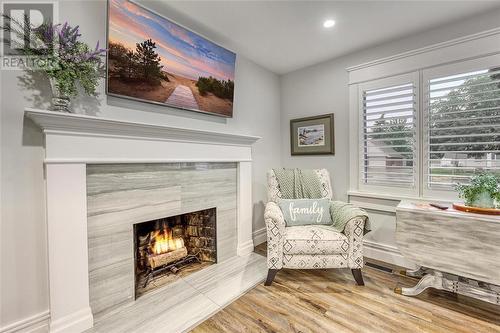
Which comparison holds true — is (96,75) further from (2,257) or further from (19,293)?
(19,293)

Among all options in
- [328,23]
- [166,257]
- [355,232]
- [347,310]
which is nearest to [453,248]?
[355,232]

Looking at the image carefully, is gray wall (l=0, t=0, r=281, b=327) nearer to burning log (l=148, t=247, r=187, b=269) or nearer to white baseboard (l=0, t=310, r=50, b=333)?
white baseboard (l=0, t=310, r=50, b=333)

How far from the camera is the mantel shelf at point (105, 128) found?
1269mm

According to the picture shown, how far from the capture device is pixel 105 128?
4.94 ft

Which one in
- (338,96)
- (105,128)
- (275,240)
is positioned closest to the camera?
(105,128)

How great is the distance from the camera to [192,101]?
6.87ft

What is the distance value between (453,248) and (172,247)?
243 centimetres

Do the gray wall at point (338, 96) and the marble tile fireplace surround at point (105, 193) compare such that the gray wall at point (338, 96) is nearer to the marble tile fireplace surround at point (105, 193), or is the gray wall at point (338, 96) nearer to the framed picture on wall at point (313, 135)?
the framed picture on wall at point (313, 135)

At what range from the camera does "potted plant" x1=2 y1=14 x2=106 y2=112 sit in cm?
130

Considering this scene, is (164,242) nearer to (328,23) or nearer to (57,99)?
(57,99)

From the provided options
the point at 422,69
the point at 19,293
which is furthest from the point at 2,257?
the point at 422,69

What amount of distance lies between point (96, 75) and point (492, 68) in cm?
320

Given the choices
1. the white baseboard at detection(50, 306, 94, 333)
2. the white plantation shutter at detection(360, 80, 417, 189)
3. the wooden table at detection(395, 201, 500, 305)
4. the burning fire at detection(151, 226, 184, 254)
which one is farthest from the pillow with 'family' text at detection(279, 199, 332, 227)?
the white baseboard at detection(50, 306, 94, 333)

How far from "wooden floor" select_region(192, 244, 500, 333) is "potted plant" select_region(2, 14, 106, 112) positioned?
1.79 metres
